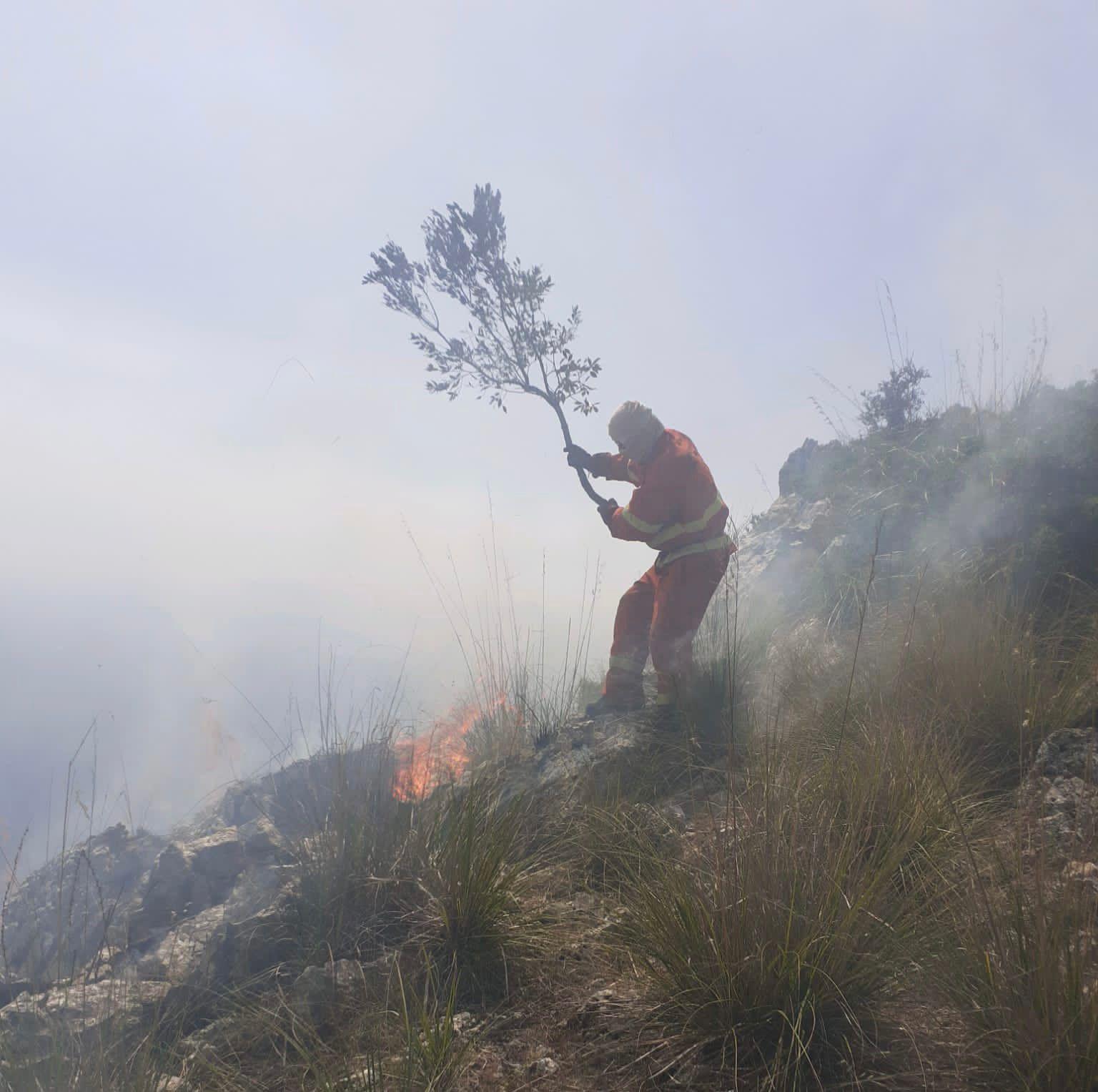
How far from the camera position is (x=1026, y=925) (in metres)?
1.70

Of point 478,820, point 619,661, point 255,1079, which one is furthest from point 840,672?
point 255,1079

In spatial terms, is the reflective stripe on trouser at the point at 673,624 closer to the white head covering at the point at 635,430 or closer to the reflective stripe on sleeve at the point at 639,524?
the reflective stripe on sleeve at the point at 639,524

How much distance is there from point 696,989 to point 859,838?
2.86 feet

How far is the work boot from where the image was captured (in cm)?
562

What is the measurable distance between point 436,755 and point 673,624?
1.82 metres

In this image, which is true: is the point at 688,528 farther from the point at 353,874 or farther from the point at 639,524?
the point at 353,874

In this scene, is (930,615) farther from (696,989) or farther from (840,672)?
(696,989)

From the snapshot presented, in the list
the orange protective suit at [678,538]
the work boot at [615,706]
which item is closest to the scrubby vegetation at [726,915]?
the orange protective suit at [678,538]

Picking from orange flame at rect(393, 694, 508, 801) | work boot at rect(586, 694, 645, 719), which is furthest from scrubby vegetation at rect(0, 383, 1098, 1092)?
work boot at rect(586, 694, 645, 719)

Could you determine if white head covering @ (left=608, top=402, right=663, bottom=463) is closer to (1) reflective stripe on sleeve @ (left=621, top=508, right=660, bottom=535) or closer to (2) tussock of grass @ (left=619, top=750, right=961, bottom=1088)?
(1) reflective stripe on sleeve @ (left=621, top=508, right=660, bottom=535)

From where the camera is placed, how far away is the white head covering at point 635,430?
18.3 ft

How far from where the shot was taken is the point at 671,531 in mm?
5336

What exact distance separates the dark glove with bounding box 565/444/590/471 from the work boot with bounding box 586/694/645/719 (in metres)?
1.75

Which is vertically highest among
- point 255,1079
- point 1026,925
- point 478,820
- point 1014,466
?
point 1014,466
